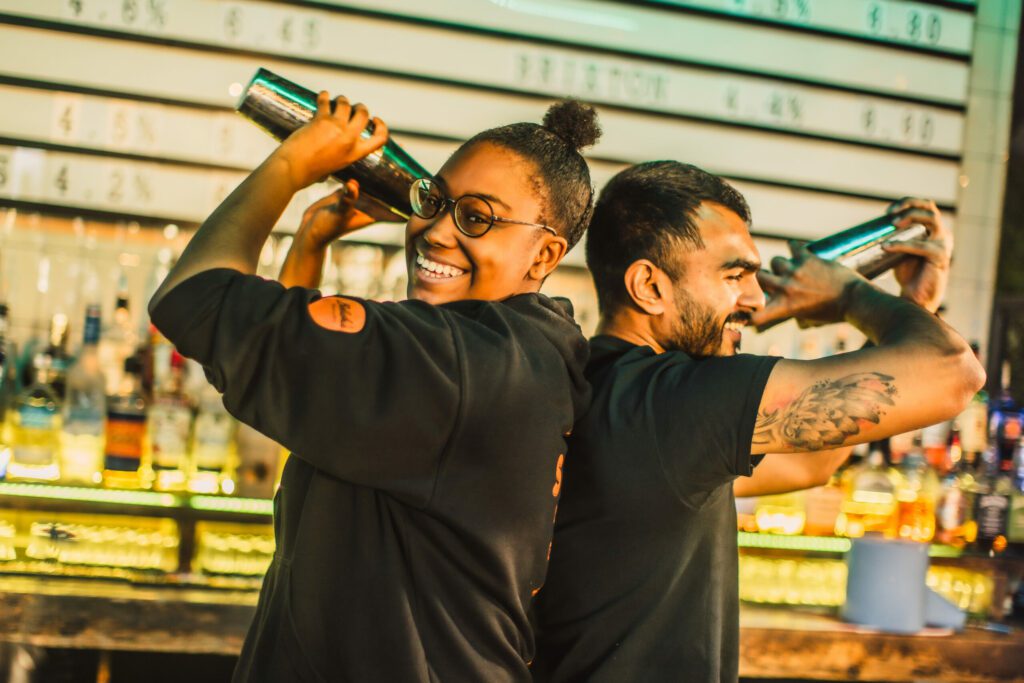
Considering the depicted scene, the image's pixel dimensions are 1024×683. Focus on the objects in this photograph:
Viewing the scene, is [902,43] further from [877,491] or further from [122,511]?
[122,511]

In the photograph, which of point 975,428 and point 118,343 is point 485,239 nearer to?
point 118,343

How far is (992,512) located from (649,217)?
6.58 ft

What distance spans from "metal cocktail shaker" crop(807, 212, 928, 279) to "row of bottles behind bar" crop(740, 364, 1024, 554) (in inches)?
45.1

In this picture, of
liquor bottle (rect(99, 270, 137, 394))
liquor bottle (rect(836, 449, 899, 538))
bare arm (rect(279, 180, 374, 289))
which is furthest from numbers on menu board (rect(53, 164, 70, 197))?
liquor bottle (rect(836, 449, 899, 538))

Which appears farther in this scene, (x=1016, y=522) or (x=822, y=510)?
(x=1016, y=522)

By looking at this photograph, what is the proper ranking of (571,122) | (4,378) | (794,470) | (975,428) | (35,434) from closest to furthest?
(571,122) → (794,470) → (35,434) → (4,378) → (975,428)

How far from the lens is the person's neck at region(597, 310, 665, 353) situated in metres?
1.43

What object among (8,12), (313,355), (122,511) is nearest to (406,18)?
(8,12)

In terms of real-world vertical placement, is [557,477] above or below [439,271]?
below

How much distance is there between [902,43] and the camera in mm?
3527

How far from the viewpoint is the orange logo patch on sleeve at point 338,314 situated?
966 mm

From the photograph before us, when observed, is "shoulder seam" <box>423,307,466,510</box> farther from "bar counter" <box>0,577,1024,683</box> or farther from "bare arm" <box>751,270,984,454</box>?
"bar counter" <box>0,577,1024,683</box>

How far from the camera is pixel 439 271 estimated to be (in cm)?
122

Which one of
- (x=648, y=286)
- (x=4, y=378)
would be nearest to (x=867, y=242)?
(x=648, y=286)
